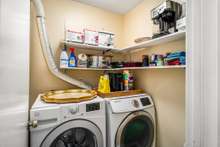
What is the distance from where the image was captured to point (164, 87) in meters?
1.42

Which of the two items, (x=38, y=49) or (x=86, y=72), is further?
(x=86, y=72)

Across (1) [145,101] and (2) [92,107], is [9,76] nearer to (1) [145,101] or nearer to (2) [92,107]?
(2) [92,107]

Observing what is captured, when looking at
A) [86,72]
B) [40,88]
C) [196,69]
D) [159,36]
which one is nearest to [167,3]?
[159,36]

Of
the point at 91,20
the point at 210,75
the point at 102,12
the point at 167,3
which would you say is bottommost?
the point at 210,75

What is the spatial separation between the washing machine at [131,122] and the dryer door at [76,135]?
17 cm

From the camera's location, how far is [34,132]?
94 centimetres

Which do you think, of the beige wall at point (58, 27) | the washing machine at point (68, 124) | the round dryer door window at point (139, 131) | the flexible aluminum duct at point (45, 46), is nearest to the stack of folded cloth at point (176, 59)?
the round dryer door window at point (139, 131)

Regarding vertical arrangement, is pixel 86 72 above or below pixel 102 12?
below

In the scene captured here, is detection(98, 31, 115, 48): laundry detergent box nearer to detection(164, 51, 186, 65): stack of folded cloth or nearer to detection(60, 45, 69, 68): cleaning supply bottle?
detection(60, 45, 69, 68): cleaning supply bottle

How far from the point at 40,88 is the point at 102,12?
61.5 inches

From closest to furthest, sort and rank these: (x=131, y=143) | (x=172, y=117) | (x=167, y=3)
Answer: (x=167, y=3), (x=172, y=117), (x=131, y=143)

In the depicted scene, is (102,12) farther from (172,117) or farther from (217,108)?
(217,108)

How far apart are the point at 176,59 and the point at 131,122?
0.84 metres

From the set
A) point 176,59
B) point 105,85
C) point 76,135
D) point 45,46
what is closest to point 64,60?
point 45,46
